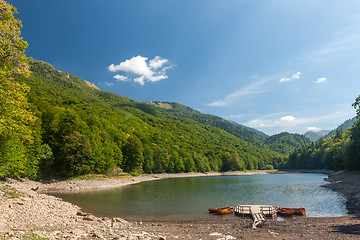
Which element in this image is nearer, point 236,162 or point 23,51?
point 23,51

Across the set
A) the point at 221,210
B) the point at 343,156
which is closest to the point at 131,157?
the point at 221,210

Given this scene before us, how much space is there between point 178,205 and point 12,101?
30.4 m

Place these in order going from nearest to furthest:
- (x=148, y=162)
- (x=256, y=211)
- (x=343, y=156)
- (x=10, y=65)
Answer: (x=10, y=65)
(x=256, y=211)
(x=343, y=156)
(x=148, y=162)

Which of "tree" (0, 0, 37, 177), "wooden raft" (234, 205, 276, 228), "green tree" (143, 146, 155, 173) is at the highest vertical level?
"tree" (0, 0, 37, 177)

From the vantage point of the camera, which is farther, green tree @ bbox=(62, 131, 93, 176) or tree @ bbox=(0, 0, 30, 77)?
green tree @ bbox=(62, 131, 93, 176)

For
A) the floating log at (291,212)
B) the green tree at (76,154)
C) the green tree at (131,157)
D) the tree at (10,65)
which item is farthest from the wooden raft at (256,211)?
the green tree at (131,157)

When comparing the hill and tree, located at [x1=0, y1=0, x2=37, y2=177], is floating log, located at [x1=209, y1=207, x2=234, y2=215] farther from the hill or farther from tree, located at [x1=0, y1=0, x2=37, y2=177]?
the hill

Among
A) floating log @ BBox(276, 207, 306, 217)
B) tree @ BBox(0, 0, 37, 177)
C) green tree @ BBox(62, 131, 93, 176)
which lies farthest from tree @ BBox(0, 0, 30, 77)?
green tree @ BBox(62, 131, 93, 176)

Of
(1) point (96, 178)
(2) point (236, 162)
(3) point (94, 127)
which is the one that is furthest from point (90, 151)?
(2) point (236, 162)

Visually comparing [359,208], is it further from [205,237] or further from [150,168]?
[150,168]

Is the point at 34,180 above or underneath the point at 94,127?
underneath

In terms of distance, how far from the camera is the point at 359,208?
31516 mm

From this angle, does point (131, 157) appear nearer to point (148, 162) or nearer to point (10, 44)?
point (148, 162)

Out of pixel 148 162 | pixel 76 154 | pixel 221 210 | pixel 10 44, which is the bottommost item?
pixel 221 210
